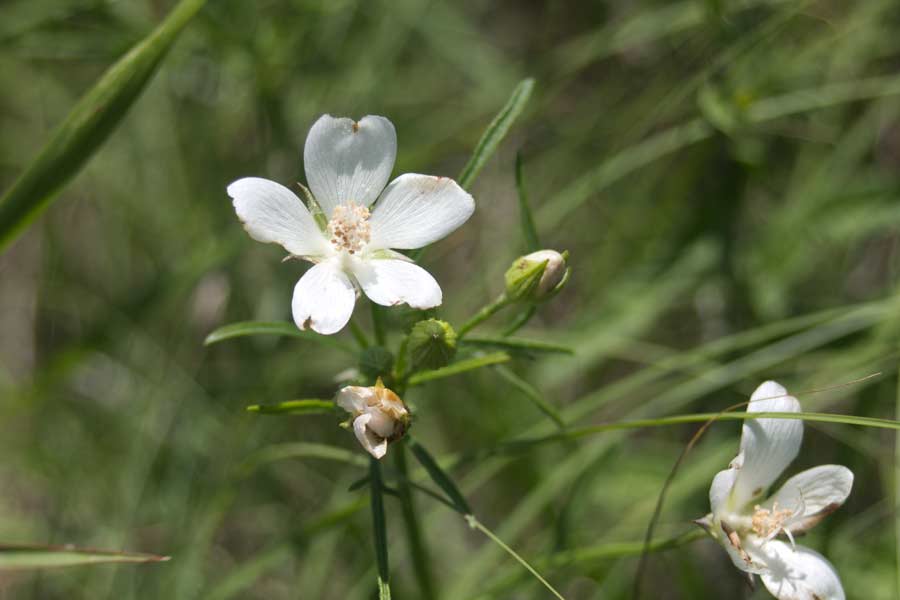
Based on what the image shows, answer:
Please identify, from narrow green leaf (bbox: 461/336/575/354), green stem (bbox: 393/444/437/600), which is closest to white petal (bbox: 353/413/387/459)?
green stem (bbox: 393/444/437/600)

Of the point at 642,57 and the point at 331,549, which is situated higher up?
the point at 642,57

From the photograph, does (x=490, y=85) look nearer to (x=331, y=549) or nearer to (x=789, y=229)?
(x=789, y=229)

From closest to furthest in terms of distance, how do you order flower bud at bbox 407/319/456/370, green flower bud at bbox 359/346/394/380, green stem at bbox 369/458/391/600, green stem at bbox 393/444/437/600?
green stem at bbox 369/458/391/600 < flower bud at bbox 407/319/456/370 < green flower bud at bbox 359/346/394/380 < green stem at bbox 393/444/437/600

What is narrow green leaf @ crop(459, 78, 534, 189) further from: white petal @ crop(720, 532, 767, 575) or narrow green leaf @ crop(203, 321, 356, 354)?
white petal @ crop(720, 532, 767, 575)

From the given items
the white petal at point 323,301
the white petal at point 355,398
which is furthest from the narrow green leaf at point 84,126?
the white petal at point 355,398

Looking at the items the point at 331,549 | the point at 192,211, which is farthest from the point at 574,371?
the point at 192,211

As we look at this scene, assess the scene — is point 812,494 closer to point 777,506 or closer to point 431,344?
point 777,506
